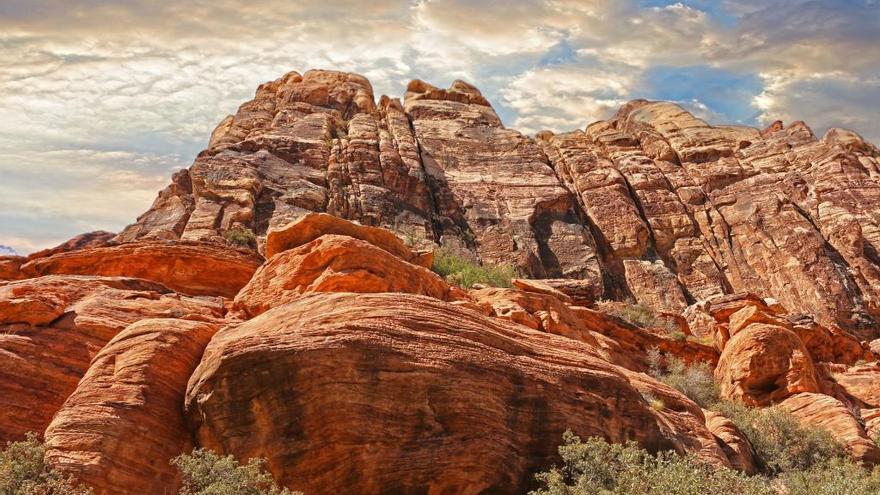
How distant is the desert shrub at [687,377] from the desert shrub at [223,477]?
1779cm

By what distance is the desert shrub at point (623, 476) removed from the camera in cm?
1400

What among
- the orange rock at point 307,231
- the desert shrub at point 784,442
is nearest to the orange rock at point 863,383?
the desert shrub at point 784,442

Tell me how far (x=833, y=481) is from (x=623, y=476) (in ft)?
21.1

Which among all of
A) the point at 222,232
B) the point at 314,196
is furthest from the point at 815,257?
the point at 222,232

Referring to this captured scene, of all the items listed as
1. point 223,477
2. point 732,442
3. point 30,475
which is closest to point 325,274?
point 223,477

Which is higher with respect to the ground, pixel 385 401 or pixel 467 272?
pixel 467 272

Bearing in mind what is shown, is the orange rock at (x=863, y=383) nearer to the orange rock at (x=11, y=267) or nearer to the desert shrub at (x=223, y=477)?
the desert shrub at (x=223, y=477)

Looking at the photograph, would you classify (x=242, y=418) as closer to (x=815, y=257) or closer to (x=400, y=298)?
(x=400, y=298)

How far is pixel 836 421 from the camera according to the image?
84.7 ft

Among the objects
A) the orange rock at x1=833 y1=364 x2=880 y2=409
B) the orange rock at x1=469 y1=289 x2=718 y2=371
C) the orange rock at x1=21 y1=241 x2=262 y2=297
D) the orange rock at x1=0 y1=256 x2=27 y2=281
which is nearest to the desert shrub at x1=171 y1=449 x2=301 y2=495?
the orange rock at x1=469 y1=289 x2=718 y2=371

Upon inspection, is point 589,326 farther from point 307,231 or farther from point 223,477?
point 223,477

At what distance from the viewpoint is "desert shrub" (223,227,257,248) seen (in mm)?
51000

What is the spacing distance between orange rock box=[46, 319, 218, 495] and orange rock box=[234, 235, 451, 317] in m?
6.31

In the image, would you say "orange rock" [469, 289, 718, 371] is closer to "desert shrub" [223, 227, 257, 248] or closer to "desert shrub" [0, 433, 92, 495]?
"desert shrub" [0, 433, 92, 495]
